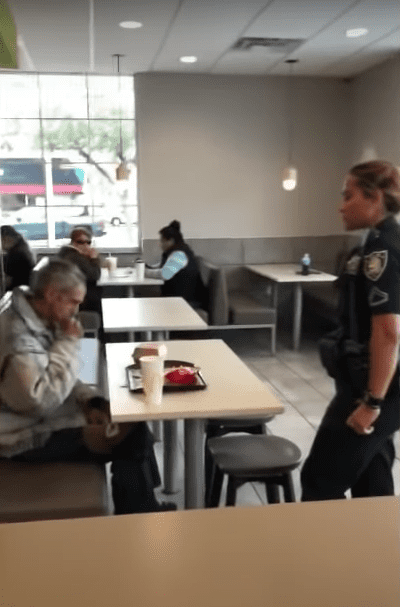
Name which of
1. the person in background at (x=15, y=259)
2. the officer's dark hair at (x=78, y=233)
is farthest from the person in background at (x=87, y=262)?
the person in background at (x=15, y=259)

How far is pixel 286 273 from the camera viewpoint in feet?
10.7

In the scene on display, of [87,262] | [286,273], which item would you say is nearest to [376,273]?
[87,262]

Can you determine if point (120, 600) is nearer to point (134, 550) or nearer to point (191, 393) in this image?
point (134, 550)

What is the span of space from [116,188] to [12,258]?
4.04 ft

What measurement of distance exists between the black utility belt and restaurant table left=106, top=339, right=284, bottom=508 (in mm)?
119

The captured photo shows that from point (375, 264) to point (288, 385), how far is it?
5.45 ft

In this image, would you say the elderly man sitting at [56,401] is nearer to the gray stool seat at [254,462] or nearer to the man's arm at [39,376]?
the man's arm at [39,376]

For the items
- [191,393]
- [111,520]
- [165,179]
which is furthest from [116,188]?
[111,520]

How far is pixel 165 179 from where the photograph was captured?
12.6 ft

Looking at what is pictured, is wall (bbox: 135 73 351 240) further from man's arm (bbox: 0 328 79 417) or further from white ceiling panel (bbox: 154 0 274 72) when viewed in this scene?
man's arm (bbox: 0 328 79 417)

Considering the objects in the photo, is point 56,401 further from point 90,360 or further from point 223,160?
point 223,160

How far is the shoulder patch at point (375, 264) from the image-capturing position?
91 centimetres

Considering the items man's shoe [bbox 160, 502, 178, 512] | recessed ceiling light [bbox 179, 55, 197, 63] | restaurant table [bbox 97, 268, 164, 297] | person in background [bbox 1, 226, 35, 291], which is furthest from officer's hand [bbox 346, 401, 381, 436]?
recessed ceiling light [bbox 179, 55, 197, 63]

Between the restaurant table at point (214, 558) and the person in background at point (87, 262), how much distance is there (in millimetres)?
2242
